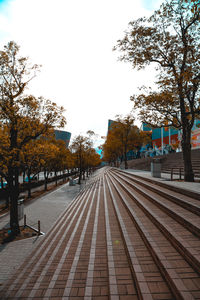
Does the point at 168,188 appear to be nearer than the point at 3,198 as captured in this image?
Yes

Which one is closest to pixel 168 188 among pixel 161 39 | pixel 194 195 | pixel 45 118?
pixel 194 195

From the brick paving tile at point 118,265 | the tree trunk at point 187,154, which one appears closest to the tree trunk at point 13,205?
the brick paving tile at point 118,265

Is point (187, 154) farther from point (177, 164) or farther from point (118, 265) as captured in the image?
point (118, 265)

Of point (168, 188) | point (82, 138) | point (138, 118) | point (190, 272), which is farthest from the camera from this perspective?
point (82, 138)

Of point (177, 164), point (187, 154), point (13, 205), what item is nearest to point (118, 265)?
point (13, 205)

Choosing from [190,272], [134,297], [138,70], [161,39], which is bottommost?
[134,297]

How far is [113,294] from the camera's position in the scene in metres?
2.71

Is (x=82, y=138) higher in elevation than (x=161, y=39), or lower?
lower

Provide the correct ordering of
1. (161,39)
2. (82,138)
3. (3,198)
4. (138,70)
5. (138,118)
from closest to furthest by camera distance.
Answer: (161,39) → (138,70) → (138,118) → (3,198) → (82,138)

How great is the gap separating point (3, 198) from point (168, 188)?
1879 centimetres

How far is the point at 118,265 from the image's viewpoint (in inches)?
137

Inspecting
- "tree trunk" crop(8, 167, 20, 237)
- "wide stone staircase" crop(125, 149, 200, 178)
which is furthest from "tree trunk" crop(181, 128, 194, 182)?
"tree trunk" crop(8, 167, 20, 237)

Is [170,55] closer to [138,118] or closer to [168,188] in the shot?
[138,118]

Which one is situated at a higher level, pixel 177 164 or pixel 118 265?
pixel 177 164
